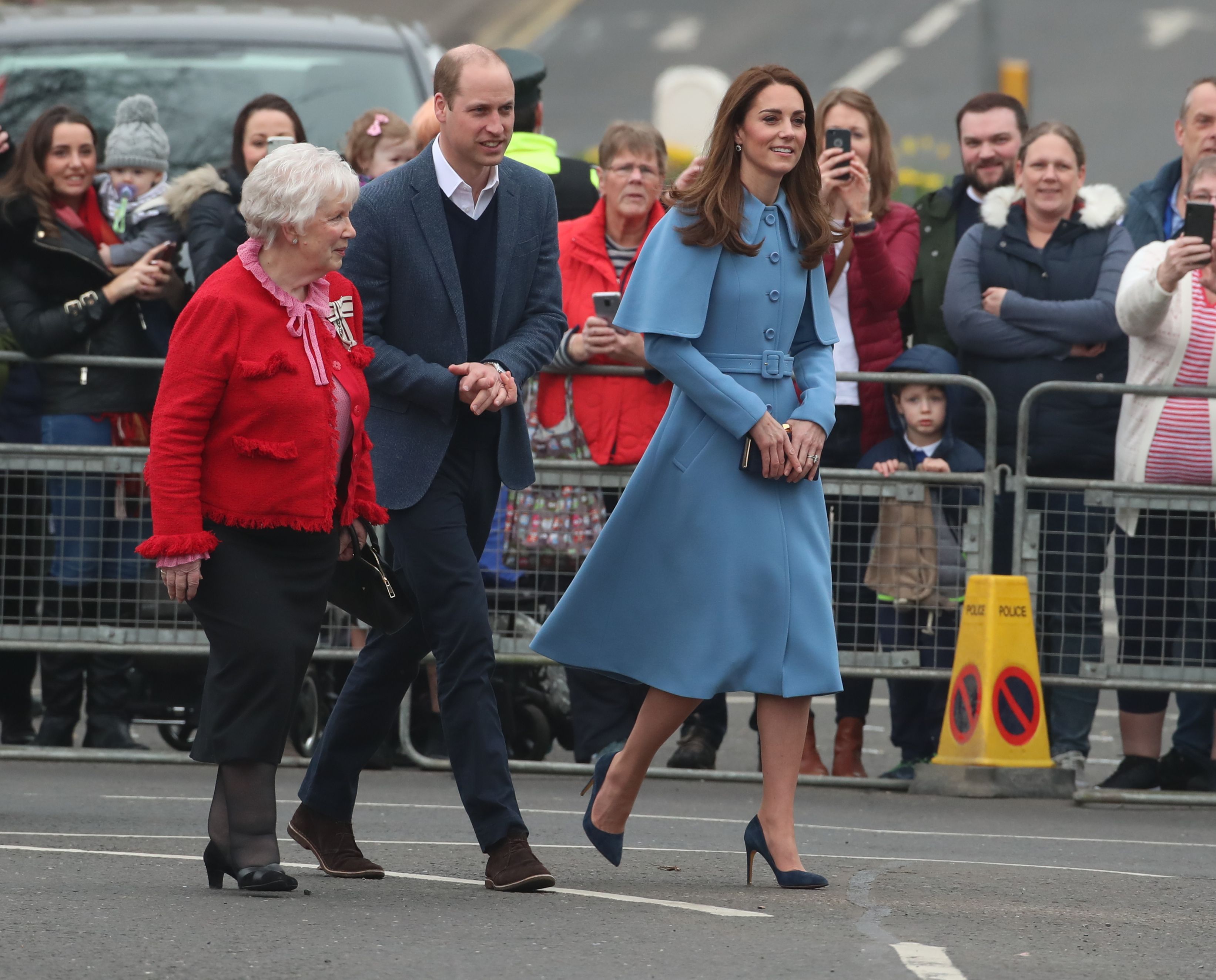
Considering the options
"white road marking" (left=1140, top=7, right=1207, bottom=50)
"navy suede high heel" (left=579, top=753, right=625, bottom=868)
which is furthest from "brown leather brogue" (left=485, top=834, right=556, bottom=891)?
"white road marking" (left=1140, top=7, right=1207, bottom=50)

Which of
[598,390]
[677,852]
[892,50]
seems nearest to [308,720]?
[598,390]

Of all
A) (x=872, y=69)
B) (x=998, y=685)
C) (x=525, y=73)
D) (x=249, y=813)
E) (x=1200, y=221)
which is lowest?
(x=249, y=813)

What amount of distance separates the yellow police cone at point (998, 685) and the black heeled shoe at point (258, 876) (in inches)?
147

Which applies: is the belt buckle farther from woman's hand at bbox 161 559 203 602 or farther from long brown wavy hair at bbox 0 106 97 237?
long brown wavy hair at bbox 0 106 97 237

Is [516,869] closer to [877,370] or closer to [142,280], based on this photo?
[877,370]

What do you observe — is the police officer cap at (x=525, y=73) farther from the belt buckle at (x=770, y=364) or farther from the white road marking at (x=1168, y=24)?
the white road marking at (x=1168, y=24)

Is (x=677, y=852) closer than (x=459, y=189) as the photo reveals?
No

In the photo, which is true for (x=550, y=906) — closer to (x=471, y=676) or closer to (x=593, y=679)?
(x=471, y=676)

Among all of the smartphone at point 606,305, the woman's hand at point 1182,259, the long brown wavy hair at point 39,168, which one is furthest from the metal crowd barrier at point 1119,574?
the long brown wavy hair at point 39,168

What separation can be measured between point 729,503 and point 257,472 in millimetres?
1381

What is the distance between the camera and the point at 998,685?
370 inches

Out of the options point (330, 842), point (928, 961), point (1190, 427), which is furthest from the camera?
point (1190, 427)

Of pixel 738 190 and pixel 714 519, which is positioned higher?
pixel 738 190

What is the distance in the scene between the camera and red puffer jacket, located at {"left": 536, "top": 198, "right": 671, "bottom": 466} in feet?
31.6
